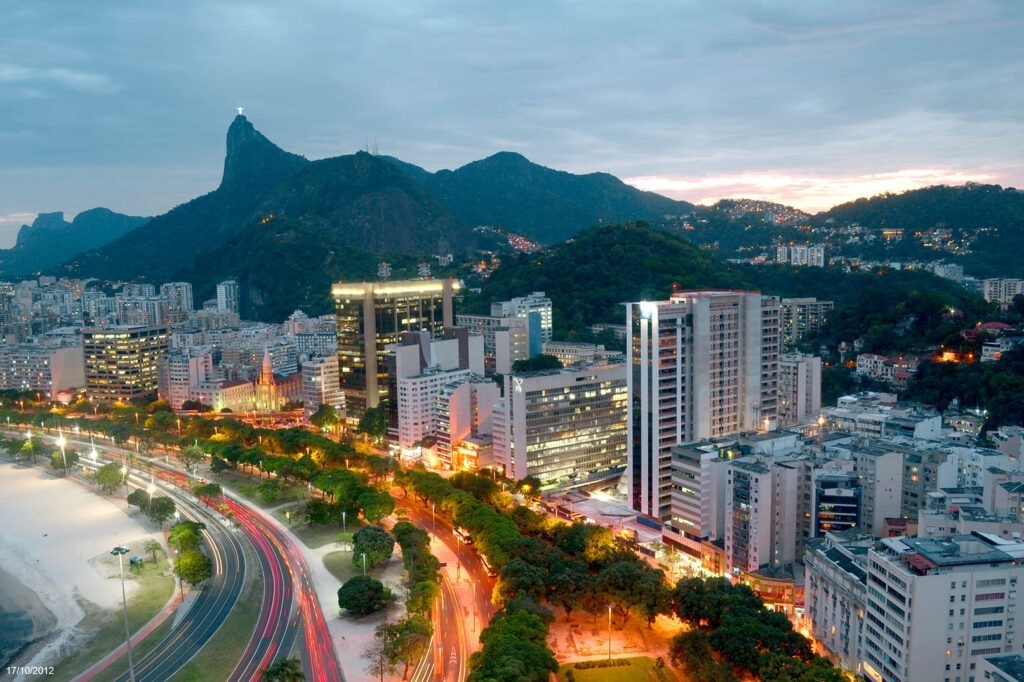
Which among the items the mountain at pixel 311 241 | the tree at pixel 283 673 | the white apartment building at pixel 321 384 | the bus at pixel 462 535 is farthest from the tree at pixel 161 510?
the mountain at pixel 311 241

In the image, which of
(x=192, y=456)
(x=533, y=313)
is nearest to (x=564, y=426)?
(x=192, y=456)

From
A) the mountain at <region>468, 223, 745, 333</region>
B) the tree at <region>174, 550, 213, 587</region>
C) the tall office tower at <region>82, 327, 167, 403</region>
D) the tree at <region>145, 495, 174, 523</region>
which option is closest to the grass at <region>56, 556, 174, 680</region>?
the tree at <region>174, 550, 213, 587</region>

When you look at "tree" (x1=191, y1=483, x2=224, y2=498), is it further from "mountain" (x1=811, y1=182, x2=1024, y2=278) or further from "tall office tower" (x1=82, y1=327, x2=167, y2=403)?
"mountain" (x1=811, y1=182, x2=1024, y2=278)

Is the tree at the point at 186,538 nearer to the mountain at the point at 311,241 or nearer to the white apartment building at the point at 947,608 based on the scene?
the white apartment building at the point at 947,608

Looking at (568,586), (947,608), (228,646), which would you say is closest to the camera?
(947,608)

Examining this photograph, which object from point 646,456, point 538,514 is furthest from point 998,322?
point 538,514

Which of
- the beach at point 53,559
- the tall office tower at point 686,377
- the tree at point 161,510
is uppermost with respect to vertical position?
the tall office tower at point 686,377

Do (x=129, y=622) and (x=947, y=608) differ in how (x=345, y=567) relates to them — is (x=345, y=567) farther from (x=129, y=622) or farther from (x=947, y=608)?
(x=947, y=608)
